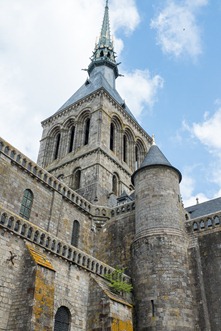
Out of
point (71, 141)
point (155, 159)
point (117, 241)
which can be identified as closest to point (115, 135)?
point (71, 141)

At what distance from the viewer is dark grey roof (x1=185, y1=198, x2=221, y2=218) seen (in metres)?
21.3

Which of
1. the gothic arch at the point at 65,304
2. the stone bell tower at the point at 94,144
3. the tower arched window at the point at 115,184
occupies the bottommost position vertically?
the gothic arch at the point at 65,304

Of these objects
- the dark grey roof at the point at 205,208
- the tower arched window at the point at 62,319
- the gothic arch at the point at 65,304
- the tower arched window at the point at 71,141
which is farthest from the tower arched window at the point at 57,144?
the tower arched window at the point at 62,319

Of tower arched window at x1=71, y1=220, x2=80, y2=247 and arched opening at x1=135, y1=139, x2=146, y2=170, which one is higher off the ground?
arched opening at x1=135, y1=139, x2=146, y2=170

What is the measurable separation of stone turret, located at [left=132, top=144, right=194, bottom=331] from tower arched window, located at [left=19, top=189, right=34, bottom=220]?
581 cm

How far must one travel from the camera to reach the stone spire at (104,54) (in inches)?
1639

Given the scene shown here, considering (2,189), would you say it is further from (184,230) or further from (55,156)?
(55,156)

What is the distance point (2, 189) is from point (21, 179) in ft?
4.68

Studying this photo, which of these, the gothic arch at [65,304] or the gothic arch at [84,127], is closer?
the gothic arch at [65,304]

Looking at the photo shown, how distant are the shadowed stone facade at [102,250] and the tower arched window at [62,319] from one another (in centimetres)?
4

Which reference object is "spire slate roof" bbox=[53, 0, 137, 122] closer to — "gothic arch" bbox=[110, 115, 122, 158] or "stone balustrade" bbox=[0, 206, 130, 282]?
"gothic arch" bbox=[110, 115, 122, 158]

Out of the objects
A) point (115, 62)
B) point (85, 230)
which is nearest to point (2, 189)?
point (85, 230)

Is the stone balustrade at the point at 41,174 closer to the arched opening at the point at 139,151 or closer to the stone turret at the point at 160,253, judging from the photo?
the stone turret at the point at 160,253

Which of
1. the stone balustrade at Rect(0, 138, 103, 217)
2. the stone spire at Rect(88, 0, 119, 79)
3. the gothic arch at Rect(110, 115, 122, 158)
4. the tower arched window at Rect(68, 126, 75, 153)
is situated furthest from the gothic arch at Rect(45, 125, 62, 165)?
the stone spire at Rect(88, 0, 119, 79)
